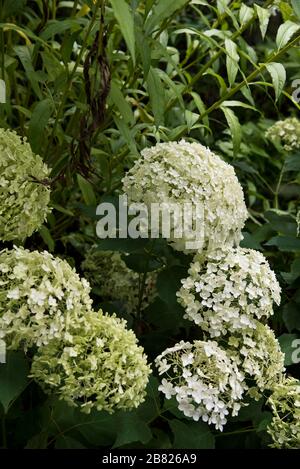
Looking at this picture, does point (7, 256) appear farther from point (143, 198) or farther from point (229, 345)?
point (229, 345)

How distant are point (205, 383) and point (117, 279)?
64 cm

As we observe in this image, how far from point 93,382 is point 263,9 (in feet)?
3.43

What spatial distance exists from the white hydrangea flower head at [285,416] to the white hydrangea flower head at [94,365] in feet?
1.06

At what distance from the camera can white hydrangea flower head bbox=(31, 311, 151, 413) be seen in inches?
57.5

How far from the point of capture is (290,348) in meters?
1.92

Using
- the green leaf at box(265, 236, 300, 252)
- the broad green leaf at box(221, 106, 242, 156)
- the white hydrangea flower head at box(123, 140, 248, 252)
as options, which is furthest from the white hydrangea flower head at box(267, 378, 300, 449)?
the broad green leaf at box(221, 106, 242, 156)

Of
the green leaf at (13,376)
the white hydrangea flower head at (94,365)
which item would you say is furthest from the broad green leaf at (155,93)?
the green leaf at (13,376)

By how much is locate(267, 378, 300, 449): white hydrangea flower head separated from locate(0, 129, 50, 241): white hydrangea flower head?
0.67 m

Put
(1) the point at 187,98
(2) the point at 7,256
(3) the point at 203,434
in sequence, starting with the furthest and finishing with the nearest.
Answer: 1. (1) the point at 187,98
2. (3) the point at 203,434
3. (2) the point at 7,256

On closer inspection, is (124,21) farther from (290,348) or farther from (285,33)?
(290,348)

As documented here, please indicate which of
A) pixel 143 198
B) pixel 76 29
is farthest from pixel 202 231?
pixel 76 29

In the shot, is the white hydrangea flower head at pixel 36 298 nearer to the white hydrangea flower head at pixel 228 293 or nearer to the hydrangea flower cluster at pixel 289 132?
the white hydrangea flower head at pixel 228 293

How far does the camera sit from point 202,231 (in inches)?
70.0

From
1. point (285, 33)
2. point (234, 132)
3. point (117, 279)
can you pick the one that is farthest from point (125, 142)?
point (285, 33)
